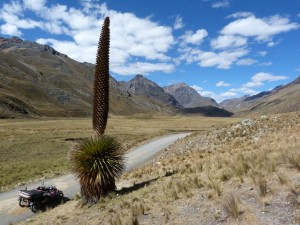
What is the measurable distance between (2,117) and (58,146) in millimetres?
109072

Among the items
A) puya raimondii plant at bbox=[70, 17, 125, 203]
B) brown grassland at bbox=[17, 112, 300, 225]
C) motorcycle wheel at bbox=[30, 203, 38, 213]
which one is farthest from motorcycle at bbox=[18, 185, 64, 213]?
puya raimondii plant at bbox=[70, 17, 125, 203]

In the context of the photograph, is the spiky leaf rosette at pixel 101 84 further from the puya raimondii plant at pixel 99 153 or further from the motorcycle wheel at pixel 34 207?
the motorcycle wheel at pixel 34 207

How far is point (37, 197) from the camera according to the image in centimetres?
1938

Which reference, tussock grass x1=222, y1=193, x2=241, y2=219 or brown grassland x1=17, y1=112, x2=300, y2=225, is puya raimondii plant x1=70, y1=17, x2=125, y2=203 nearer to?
brown grassland x1=17, y1=112, x2=300, y2=225

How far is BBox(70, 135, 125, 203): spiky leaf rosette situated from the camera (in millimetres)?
15000

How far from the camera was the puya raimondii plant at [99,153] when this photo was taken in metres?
15.0

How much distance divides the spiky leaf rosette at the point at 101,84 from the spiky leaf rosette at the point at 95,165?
85 centimetres

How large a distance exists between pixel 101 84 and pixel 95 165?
338cm

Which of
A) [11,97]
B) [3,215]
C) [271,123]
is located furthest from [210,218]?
[11,97]

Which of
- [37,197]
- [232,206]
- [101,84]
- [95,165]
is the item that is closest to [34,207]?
[37,197]

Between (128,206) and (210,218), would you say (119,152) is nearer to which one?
(128,206)

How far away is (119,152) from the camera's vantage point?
15.7 meters

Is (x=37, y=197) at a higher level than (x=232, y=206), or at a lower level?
lower

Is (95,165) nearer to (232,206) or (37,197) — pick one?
(37,197)
